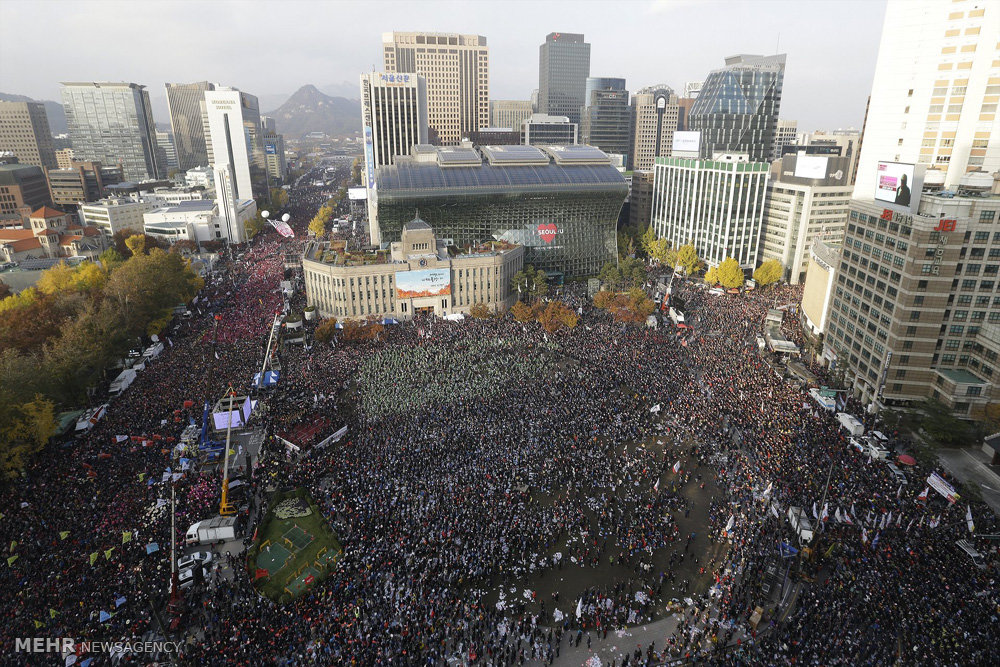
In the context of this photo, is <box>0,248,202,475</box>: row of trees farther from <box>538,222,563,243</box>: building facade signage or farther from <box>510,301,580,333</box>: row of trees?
<box>538,222,563,243</box>: building facade signage

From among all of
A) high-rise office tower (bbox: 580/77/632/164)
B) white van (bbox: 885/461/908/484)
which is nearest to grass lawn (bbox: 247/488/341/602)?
white van (bbox: 885/461/908/484)

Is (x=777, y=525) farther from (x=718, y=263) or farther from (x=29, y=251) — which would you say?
(x=29, y=251)

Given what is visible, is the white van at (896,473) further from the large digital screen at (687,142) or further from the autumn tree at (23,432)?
the large digital screen at (687,142)

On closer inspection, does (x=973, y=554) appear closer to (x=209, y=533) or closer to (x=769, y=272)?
(x=209, y=533)

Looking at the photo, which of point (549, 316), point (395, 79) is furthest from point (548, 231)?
point (395, 79)

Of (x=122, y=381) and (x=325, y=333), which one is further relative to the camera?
(x=325, y=333)

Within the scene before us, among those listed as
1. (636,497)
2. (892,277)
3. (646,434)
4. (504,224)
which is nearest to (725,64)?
(504,224)
